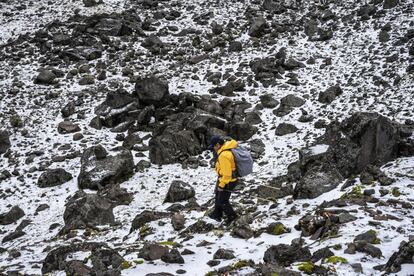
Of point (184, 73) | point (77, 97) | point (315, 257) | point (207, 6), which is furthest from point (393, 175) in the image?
point (207, 6)

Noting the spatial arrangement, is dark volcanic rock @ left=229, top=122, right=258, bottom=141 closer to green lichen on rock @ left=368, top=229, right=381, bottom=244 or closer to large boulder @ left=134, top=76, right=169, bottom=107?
large boulder @ left=134, top=76, right=169, bottom=107

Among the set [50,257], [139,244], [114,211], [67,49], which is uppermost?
[67,49]

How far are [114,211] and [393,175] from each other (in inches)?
340

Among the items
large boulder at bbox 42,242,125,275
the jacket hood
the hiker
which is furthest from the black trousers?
large boulder at bbox 42,242,125,275

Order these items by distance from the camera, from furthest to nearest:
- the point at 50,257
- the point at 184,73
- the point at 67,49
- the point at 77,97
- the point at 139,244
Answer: the point at 67,49 → the point at 184,73 → the point at 77,97 → the point at 139,244 → the point at 50,257

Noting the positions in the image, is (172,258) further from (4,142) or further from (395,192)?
(4,142)

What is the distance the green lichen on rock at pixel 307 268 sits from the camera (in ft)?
21.9

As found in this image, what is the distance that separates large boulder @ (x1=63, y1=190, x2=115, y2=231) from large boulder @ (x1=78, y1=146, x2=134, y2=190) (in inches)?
95.6

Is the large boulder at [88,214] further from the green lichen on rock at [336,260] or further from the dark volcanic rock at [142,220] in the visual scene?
the green lichen on rock at [336,260]

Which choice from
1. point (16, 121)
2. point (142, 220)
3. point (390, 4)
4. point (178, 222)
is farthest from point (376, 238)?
point (390, 4)

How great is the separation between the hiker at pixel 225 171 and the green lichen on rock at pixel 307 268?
11.2 ft

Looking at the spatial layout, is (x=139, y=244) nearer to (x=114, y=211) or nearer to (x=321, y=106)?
(x=114, y=211)

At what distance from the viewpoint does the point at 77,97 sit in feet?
72.9

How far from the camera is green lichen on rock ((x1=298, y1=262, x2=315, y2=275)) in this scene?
6664mm
